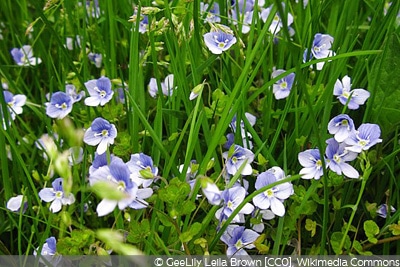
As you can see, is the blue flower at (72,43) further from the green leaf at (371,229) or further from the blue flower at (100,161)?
the green leaf at (371,229)

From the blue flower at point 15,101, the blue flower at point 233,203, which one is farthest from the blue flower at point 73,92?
the blue flower at point 233,203

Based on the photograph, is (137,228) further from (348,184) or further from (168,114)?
(348,184)

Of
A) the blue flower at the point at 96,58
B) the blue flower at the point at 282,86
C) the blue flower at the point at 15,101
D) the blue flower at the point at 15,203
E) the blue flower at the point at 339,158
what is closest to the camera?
the blue flower at the point at 339,158

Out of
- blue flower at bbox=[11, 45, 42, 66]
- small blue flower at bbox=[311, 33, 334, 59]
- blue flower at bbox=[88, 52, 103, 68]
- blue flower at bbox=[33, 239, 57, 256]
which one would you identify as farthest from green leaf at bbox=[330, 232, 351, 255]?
blue flower at bbox=[11, 45, 42, 66]

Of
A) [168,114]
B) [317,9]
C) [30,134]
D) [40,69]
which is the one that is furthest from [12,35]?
[317,9]

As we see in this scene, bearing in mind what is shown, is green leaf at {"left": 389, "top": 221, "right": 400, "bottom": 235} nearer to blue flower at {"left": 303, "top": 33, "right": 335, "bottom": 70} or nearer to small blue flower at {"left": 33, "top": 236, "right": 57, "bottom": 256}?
blue flower at {"left": 303, "top": 33, "right": 335, "bottom": 70}

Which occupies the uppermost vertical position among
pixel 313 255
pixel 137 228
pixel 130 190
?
pixel 130 190

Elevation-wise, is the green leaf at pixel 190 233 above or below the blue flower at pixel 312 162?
below
